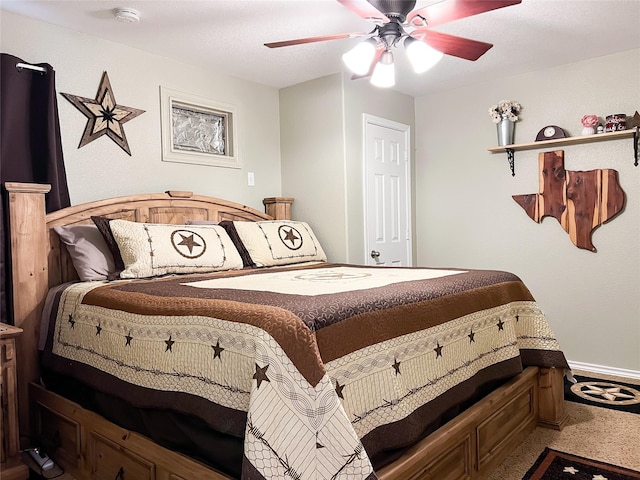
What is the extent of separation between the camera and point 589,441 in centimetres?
236

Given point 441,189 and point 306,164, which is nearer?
point 306,164

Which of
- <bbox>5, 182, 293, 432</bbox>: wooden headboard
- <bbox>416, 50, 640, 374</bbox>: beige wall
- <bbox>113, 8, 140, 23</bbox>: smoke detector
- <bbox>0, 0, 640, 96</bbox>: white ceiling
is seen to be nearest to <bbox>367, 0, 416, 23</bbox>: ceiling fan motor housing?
<bbox>0, 0, 640, 96</bbox>: white ceiling

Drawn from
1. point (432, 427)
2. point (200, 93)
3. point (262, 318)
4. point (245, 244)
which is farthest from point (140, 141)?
point (432, 427)

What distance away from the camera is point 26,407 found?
7.84 feet

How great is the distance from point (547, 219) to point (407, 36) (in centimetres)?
215

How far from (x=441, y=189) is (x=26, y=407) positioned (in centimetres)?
348

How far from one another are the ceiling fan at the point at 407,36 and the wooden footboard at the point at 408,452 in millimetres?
1614

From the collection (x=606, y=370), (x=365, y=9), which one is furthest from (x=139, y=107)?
(x=606, y=370)

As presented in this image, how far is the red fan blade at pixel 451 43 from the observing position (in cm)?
230

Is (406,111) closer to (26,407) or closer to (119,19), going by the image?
(119,19)

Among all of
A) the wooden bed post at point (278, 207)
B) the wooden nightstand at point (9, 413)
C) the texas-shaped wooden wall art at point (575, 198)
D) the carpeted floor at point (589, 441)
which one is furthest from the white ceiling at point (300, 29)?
the carpeted floor at point (589, 441)

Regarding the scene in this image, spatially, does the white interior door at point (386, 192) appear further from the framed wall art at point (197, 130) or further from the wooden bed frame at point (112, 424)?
the wooden bed frame at point (112, 424)

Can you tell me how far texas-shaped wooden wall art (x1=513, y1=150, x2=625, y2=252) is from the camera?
3.49 meters

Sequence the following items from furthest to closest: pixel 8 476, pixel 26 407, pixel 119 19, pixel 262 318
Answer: pixel 119 19 < pixel 26 407 < pixel 8 476 < pixel 262 318
